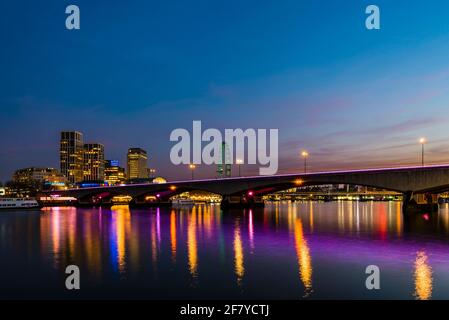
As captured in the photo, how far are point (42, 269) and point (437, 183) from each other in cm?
6546

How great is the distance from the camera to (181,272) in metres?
24.9

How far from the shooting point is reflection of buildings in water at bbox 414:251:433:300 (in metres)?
19.6

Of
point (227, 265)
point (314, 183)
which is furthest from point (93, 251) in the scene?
point (314, 183)

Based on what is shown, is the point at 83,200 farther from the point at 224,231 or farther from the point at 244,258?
the point at 244,258

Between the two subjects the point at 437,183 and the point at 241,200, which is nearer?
the point at 437,183

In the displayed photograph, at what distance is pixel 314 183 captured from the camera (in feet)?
308

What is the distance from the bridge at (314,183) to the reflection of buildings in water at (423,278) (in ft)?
152

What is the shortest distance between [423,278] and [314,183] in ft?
235

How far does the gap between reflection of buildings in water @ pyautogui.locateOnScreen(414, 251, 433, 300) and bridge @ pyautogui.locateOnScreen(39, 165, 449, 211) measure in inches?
1822

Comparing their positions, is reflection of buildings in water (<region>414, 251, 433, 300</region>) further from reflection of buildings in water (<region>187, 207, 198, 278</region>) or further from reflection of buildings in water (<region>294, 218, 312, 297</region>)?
reflection of buildings in water (<region>187, 207, 198, 278</region>)

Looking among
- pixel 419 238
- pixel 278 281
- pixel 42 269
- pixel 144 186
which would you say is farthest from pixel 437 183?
pixel 144 186

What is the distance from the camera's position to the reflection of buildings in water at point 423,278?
19609mm

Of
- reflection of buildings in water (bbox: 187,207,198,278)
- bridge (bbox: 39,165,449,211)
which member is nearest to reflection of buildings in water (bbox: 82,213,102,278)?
reflection of buildings in water (bbox: 187,207,198,278)

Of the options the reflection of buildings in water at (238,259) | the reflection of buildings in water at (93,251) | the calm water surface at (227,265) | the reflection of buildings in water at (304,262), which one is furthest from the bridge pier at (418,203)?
the reflection of buildings in water at (93,251)
